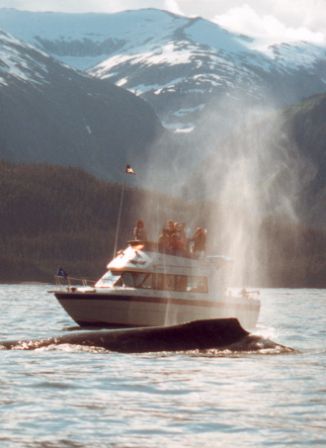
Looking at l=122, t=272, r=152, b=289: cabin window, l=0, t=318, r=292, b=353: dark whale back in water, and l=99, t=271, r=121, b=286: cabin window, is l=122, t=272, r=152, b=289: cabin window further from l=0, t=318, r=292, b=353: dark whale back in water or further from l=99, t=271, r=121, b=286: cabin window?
l=0, t=318, r=292, b=353: dark whale back in water

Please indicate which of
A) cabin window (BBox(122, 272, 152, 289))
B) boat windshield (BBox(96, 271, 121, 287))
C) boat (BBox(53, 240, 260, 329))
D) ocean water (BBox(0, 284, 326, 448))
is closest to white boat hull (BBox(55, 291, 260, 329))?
boat (BBox(53, 240, 260, 329))

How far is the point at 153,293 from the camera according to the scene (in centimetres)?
6875

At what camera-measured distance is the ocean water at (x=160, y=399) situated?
2325 centimetres

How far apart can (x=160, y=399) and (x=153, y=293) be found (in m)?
40.1

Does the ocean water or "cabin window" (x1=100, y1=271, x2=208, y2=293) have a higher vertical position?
"cabin window" (x1=100, y1=271, x2=208, y2=293)

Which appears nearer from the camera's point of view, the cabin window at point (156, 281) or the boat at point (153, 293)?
the boat at point (153, 293)

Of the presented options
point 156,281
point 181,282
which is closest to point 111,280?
point 156,281

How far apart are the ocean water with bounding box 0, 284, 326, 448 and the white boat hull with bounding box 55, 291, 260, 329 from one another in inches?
984

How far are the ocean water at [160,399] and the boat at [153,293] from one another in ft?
83.2

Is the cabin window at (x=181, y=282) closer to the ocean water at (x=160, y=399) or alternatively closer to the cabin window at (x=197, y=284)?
the cabin window at (x=197, y=284)

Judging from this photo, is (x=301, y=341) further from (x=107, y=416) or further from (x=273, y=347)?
(x=107, y=416)

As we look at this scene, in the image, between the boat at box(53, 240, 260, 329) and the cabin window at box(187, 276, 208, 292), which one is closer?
the boat at box(53, 240, 260, 329)

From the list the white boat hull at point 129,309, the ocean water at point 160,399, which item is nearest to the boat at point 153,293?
the white boat hull at point 129,309

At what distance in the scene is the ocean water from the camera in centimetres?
2325
